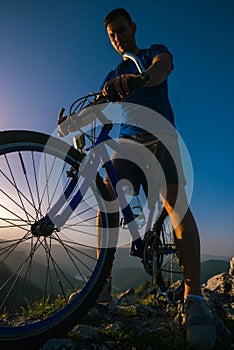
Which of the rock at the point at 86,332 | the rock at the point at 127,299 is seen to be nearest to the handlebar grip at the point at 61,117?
the rock at the point at 86,332

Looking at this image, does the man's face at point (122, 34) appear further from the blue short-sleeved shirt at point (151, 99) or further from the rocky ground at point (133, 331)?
the rocky ground at point (133, 331)

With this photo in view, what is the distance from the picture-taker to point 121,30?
345cm

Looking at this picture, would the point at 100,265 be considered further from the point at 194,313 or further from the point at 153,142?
the point at 153,142

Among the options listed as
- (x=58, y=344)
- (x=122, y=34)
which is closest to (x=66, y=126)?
(x=122, y=34)

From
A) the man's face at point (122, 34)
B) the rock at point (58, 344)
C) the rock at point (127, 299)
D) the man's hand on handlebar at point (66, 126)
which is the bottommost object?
the rock at point (127, 299)

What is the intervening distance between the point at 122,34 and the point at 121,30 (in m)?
0.04

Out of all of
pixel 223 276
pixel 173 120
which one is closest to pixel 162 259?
pixel 173 120

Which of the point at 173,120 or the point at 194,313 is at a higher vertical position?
the point at 173,120

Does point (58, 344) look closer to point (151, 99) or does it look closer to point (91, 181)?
point (91, 181)

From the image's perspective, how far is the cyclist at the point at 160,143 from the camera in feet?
8.10

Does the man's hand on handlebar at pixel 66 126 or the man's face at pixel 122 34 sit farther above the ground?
the man's face at pixel 122 34

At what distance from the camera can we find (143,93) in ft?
11.1

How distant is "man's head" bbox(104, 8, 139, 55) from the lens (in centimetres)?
341

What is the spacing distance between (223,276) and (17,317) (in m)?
5.69
